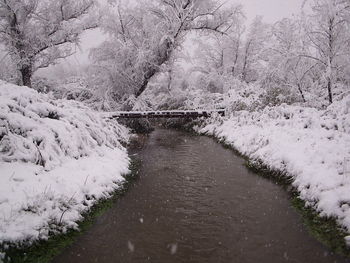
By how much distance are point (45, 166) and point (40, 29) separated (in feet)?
51.1

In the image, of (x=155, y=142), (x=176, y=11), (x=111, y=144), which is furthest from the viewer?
(x=176, y=11)

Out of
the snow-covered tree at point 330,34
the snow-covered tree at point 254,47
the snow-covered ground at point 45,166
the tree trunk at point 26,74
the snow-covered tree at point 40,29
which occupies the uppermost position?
the snow-covered tree at point 254,47

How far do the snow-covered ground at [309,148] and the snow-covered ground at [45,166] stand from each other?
5020 millimetres

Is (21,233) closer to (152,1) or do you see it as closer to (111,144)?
(111,144)

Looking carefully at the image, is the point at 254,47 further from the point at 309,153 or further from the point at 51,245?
the point at 51,245

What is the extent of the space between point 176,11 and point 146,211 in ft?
54.5

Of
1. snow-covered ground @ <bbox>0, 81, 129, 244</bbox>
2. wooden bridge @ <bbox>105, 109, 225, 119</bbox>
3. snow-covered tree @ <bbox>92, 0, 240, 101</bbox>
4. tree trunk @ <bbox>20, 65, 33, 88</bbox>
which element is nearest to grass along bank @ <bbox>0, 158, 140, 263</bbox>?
snow-covered ground @ <bbox>0, 81, 129, 244</bbox>

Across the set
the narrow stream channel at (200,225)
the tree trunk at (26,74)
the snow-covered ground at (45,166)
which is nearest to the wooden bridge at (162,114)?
the tree trunk at (26,74)

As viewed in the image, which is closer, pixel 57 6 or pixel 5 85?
pixel 5 85

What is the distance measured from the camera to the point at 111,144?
11.7m

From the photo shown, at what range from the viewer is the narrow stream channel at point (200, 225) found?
538 centimetres

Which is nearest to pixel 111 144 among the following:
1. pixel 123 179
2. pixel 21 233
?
pixel 123 179

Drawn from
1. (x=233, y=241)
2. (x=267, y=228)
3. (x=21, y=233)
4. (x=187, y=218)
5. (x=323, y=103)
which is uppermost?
(x=323, y=103)

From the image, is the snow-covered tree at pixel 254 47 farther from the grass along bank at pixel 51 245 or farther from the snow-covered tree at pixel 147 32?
the grass along bank at pixel 51 245
